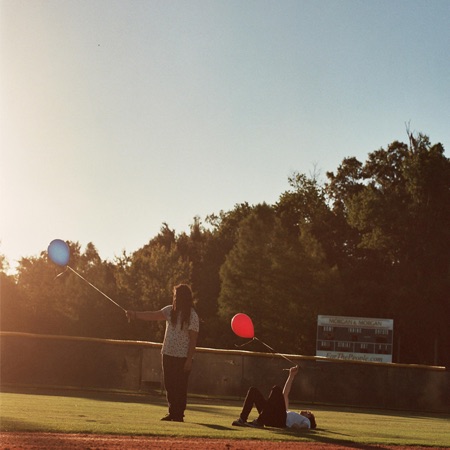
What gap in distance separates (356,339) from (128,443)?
32.5m

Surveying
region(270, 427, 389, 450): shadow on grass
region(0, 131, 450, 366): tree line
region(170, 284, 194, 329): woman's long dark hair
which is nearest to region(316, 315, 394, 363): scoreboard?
region(0, 131, 450, 366): tree line

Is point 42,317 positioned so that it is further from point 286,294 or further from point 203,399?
point 203,399

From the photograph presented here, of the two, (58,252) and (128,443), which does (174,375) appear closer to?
(128,443)

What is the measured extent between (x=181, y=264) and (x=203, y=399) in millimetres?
46661

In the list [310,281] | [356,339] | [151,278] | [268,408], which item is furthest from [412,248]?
[268,408]

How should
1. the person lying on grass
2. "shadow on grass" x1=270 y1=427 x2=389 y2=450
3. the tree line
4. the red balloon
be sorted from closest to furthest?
"shadow on grass" x1=270 y1=427 x2=389 y2=450 < the person lying on grass < the red balloon < the tree line

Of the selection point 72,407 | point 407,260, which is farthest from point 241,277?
point 72,407

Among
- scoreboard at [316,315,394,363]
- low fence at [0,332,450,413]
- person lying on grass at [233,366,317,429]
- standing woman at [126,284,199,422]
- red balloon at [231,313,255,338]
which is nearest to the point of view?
standing woman at [126,284,199,422]

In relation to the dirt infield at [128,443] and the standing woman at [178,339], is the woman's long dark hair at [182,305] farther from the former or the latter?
the dirt infield at [128,443]

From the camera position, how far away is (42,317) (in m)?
65.8

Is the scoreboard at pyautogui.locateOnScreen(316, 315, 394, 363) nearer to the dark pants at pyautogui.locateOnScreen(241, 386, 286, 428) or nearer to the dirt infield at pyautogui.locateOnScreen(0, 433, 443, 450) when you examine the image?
the dark pants at pyautogui.locateOnScreen(241, 386, 286, 428)

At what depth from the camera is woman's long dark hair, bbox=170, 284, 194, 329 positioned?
12.8 metres

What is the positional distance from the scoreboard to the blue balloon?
2814cm

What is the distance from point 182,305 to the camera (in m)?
12.8
